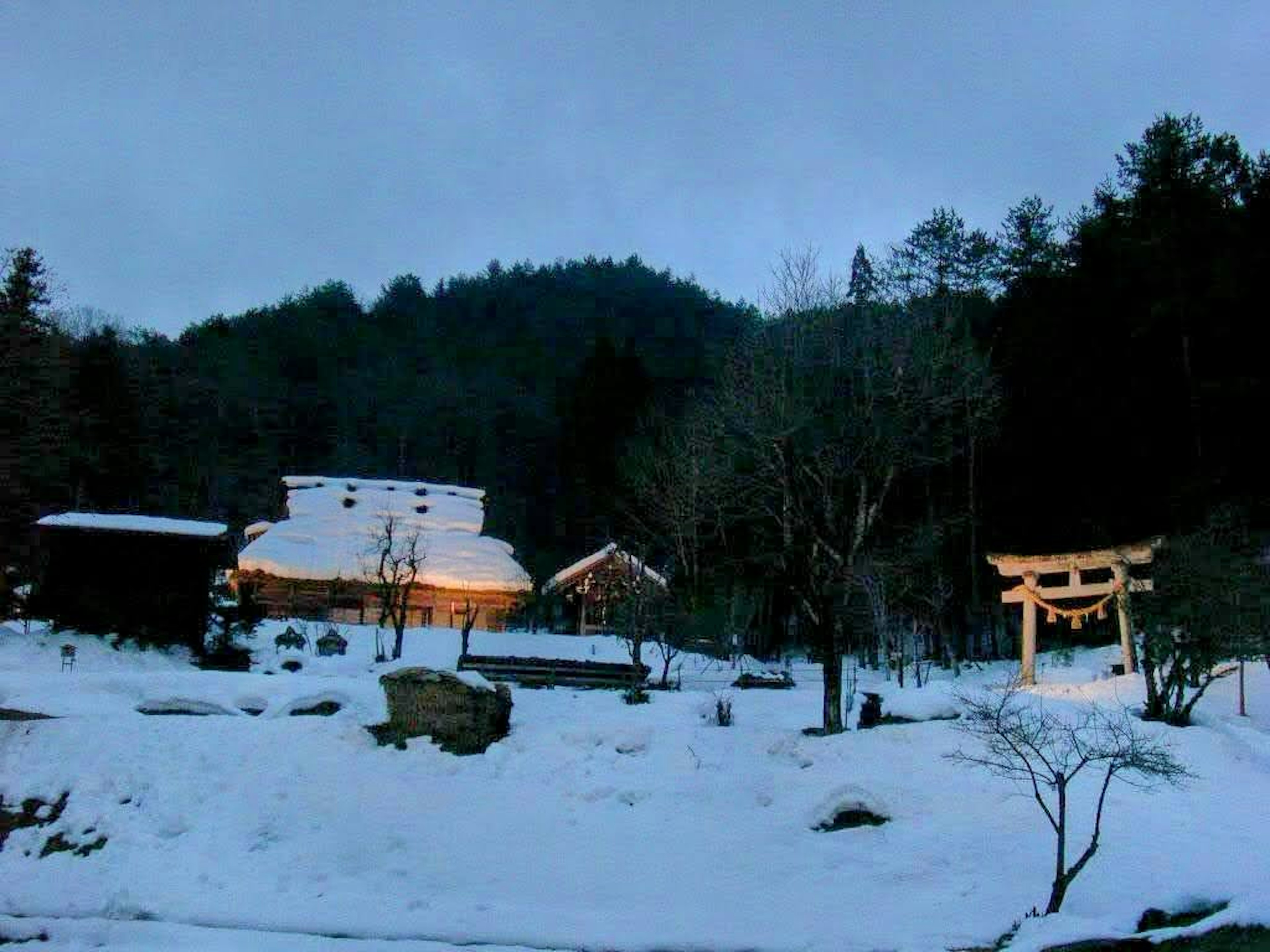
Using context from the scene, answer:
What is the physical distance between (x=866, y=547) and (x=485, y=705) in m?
12.6

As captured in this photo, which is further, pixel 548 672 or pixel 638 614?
pixel 548 672

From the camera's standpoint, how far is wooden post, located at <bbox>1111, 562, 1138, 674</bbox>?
2002 cm

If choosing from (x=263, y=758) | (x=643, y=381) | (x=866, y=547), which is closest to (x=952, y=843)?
(x=263, y=758)

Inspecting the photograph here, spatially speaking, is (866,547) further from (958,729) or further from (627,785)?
(627,785)

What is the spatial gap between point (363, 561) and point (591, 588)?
7864 millimetres

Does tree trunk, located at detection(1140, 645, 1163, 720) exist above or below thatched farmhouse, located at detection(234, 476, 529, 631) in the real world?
below

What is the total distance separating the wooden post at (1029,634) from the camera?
21.6 m

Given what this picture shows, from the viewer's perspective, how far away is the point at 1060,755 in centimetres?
1216

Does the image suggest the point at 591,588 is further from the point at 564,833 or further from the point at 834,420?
the point at 564,833

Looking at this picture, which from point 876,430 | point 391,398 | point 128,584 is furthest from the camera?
point 391,398

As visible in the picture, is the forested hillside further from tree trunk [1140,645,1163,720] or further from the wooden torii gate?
tree trunk [1140,645,1163,720]

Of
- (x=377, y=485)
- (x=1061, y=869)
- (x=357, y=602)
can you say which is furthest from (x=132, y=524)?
(x=1061, y=869)

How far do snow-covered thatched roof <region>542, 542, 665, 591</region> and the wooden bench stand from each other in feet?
21.6

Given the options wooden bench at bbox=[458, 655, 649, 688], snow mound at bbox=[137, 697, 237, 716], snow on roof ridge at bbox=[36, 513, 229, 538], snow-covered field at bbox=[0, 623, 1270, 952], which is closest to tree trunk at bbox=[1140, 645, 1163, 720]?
snow-covered field at bbox=[0, 623, 1270, 952]
